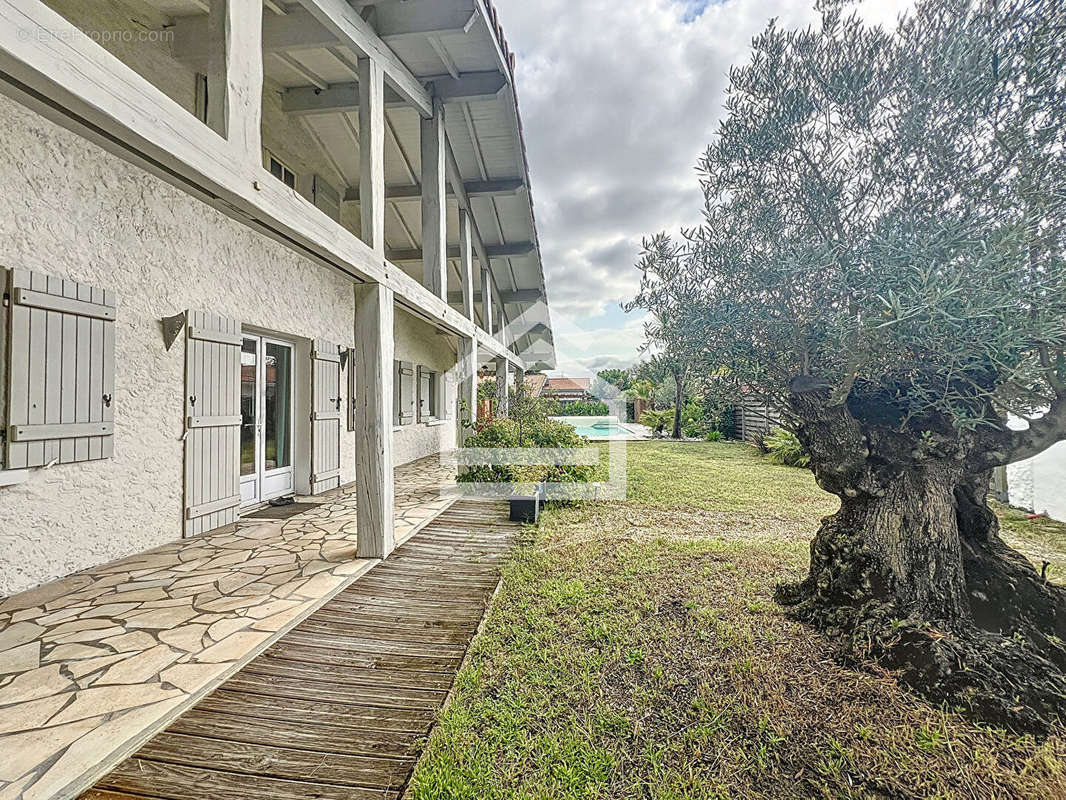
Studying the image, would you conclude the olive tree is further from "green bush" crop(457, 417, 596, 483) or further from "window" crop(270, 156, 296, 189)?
"window" crop(270, 156, 296, 189)

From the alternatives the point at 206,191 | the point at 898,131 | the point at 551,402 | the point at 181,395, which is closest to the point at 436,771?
the point at 206,191

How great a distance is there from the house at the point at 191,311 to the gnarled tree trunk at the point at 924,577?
3329mm

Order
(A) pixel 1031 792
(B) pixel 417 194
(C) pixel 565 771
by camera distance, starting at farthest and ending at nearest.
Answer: (B) pixel 417 194
(C) pixel 565 771
(A) pixel 1031 792

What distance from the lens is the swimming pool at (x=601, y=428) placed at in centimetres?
1756

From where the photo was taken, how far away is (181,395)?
4.30 m

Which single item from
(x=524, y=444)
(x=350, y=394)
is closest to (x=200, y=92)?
(x=350, y=394)

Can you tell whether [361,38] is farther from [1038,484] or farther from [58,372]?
[1038,484]

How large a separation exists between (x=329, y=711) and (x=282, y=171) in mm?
6254

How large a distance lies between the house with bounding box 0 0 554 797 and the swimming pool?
11.7 m

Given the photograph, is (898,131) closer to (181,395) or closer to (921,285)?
(921,285)

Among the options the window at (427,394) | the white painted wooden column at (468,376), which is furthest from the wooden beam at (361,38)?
the window at (427,394)

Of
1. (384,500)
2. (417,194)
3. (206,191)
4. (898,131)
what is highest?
(417,194)

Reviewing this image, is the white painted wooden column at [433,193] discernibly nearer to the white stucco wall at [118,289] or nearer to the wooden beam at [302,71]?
the wooden beam at [302,71]

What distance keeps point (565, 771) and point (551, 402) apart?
5.75 m
